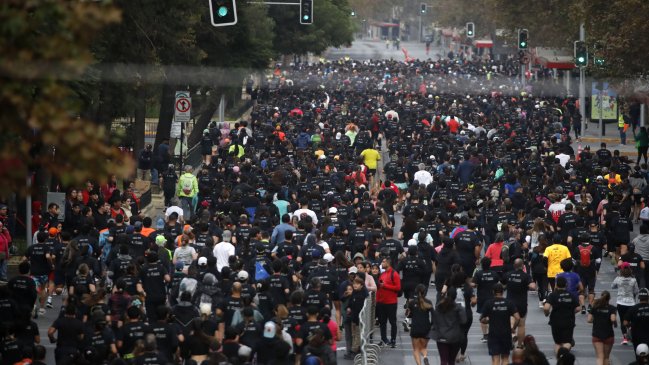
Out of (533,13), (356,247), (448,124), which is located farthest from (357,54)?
(356,247)

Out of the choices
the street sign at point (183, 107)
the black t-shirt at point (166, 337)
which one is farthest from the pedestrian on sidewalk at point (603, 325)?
the street sign at point (183, 107)

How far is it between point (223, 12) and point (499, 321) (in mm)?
10706

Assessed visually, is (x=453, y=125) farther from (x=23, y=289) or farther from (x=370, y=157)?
(x=23, y=289)

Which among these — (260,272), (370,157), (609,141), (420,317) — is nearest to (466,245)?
(260,272)

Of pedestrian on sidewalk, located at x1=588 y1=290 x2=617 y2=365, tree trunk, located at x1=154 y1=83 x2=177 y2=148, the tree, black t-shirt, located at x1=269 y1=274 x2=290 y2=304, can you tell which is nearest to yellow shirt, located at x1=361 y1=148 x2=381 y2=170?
tree trunk, located at x1=154 y1=83 x2=177 y2=148

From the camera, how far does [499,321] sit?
746 inches

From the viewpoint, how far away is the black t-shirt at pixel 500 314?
18.9 m

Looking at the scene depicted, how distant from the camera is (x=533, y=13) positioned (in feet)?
226

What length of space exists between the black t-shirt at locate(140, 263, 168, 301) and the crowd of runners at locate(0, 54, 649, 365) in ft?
0.08

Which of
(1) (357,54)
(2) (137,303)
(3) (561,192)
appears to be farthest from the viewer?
(1) (357,54)

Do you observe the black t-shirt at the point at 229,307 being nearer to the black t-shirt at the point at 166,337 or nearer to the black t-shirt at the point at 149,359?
the black t-shirt at the point at 166,337

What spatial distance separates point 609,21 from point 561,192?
491 inches

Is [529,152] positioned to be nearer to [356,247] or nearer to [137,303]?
[356,247]

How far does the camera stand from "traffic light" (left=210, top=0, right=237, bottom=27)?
2754 cm
